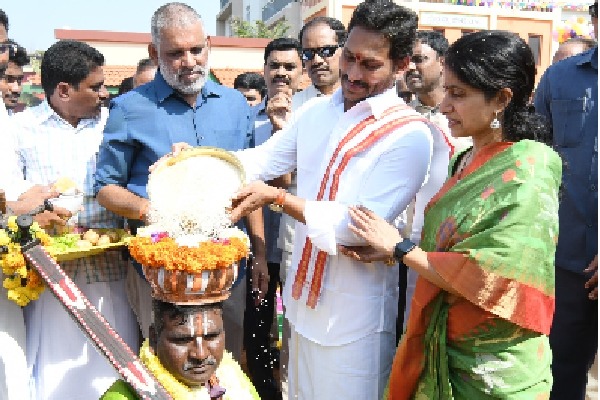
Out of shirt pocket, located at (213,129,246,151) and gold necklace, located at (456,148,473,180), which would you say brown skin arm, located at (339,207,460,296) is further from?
shirt pocket, located at (213,129,246,151)

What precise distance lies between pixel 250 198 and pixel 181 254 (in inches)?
18.3

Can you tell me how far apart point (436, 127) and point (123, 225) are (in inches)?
73.3

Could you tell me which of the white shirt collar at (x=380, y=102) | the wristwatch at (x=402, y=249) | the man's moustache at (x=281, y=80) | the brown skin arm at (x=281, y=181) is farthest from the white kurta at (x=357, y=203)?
the man's moustache at (x=281, y=80)

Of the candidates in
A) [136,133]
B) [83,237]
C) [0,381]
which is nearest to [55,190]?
[83,237]

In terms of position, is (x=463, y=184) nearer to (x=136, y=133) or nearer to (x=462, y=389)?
(x=462, y=389)

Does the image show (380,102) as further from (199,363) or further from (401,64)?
(199,363)

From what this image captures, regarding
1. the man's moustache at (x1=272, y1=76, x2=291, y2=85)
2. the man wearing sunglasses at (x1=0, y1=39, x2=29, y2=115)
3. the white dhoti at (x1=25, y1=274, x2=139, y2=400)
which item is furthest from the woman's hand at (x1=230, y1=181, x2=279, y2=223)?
the man wearing sunglasses at (x1=0, y1=39, x2=29, y2=115)

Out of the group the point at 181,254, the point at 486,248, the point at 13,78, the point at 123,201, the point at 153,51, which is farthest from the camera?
the point at 13,78

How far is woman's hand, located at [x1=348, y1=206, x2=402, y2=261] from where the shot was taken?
2533mm

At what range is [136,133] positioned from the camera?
317 centimetres

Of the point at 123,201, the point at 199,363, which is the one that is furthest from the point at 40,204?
the point at 199,363

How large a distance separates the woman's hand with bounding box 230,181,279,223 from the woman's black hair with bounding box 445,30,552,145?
3.08ft

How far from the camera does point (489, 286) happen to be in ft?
7.64

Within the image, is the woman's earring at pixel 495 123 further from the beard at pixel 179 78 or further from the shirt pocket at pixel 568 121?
the beard at pixel 179 78
